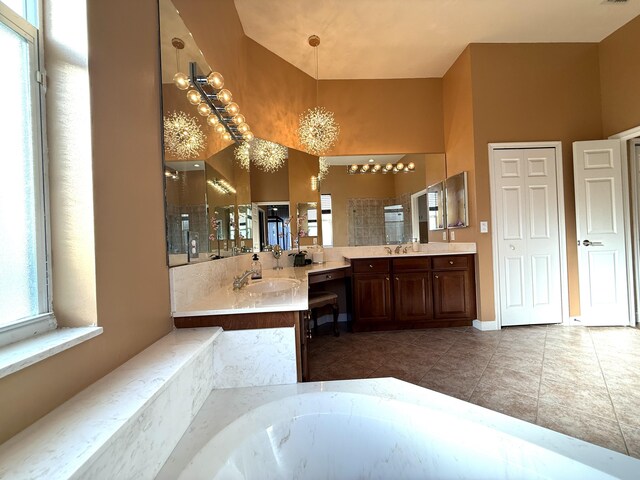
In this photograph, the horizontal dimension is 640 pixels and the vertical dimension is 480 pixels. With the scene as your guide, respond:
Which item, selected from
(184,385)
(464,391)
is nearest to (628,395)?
(464,391)

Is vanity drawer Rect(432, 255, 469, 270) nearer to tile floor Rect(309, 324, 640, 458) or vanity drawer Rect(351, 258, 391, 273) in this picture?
vanity drawer Rect(351, 258, 391, 273)

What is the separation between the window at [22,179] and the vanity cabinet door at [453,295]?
3182 mm

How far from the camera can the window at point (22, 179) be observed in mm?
659

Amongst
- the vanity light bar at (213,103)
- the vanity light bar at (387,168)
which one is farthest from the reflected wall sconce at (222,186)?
the vanity light bar at (387,168)

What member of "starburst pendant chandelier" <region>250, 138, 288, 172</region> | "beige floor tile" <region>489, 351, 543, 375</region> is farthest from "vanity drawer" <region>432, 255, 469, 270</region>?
"starburst pendant chandelier" <region>250, 138, 288, 172</region>

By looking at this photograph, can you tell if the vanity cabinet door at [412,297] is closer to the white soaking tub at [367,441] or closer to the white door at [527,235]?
the white door at [527,235]

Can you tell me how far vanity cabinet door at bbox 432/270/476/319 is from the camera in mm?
3078

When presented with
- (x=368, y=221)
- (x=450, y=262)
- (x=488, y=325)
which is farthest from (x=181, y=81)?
(x=488, y=325)

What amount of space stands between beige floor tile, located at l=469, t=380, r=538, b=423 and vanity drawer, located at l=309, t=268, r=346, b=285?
5.06 feet

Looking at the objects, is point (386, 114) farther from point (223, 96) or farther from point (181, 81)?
point (181, 81)

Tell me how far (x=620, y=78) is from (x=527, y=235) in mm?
1941

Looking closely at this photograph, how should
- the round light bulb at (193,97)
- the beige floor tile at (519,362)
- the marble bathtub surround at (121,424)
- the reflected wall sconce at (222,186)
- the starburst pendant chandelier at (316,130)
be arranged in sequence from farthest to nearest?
the starburst pendant chandelier at (316,130) → the beige floor tile at (519,362) → the reflected wall sconce at (222,186) → the round light bulb at (193,97) → the marble bathtub surround at (121,424)

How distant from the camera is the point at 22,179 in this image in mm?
698

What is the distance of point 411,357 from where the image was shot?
237cm
